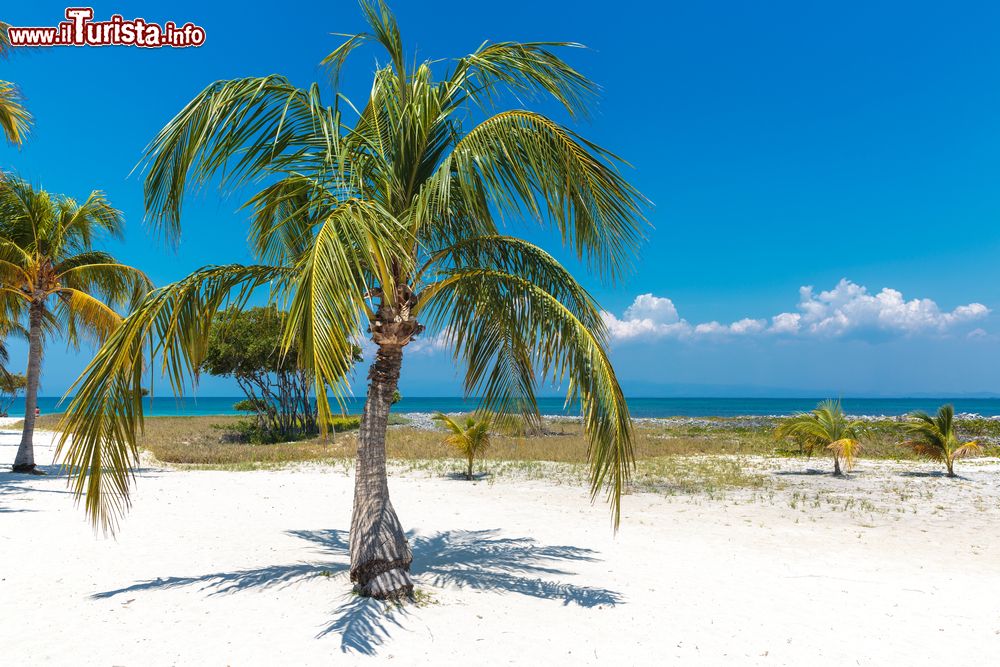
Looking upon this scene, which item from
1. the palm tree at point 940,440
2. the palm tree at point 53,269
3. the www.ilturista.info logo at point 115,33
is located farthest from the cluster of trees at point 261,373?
the palm tree at point 940,440

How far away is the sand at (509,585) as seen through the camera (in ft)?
15.8

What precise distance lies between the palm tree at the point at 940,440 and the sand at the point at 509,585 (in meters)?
5.38

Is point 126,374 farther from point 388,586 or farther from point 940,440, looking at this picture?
point 940,440

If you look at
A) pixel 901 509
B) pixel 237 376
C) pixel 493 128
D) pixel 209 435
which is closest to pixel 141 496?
pixel 493 128

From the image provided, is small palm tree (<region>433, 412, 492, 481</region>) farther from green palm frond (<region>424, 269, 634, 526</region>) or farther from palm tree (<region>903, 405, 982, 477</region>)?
palm tree (<region>903, 405, 982, 477</region>)

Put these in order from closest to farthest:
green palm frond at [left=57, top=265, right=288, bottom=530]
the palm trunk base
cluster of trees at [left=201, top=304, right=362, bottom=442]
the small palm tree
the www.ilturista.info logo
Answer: green palm frond at [left=57, top=265, right=288, bottom=530] < the palm trunk base < the www.ilturista.info logo < the small palm tree < cluster of trees at [left=201, top=304, right=362, bottom=442]

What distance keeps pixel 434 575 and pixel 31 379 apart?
12098 millimetres

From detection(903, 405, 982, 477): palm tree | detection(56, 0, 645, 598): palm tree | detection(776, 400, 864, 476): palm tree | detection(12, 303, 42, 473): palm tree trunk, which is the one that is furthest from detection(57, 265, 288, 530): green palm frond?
detection(903, 405, 982, 477): palm tree

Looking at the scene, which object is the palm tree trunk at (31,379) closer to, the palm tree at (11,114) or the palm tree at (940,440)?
the palm tree at (11,114)

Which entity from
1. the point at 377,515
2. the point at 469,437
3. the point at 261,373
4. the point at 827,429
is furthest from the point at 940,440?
the point at 261,373

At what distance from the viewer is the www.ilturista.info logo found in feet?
34.1

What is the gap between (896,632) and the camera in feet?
18.3

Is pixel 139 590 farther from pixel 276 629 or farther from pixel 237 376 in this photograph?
pixel 237 376

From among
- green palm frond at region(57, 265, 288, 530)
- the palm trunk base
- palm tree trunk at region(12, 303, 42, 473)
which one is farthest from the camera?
palm tree trunk at region(12, 303, 42, 473)
